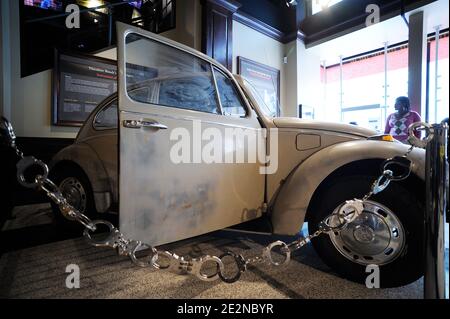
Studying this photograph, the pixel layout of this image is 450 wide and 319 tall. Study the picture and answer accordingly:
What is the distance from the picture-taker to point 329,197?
1.73 meters

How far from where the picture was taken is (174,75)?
2.08m

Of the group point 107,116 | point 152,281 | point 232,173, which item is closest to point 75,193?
point 107,116

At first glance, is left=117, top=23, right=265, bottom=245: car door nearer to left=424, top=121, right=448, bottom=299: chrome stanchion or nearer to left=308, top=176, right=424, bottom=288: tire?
left=308, top=176, right=424, bottom=288: tire

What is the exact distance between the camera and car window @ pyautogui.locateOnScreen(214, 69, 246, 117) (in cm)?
220

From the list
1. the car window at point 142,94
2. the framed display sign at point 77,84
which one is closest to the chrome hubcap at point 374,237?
the car window at point 142,94

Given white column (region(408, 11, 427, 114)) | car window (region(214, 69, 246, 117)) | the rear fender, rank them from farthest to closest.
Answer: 1. white column (region(408, 11, 427, 114))
2. the rear fender
3. car window (region(214, 69, 246, 117))

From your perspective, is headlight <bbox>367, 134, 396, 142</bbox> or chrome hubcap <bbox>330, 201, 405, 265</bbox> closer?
chrome hubcap <bbox>330, 201, 405, 265</bbox>

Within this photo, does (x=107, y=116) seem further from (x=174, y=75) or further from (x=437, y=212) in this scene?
(x=437, y=212)

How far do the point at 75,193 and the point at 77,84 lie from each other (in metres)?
2.60

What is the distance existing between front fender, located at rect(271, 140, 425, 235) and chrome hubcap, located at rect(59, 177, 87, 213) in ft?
6.45

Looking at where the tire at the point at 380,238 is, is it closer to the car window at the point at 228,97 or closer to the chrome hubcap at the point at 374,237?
the chrome hubcap at the point at 374,237

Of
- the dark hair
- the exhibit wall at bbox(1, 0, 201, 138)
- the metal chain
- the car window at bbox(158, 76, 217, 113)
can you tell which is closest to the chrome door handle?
the car window at bbox(158, 76, 217, 113)

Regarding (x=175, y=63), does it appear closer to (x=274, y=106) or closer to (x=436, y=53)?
(x=274, y=106)

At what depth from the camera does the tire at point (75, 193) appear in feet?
8.30
